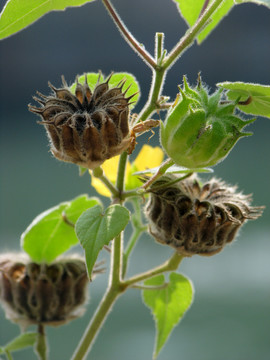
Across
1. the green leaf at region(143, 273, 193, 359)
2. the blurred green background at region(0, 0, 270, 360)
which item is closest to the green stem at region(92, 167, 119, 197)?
the green leaf at region(143, 273, 193, 359)

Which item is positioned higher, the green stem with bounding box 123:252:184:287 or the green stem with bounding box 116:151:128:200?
the green stem with bounding box 116:151:128:200

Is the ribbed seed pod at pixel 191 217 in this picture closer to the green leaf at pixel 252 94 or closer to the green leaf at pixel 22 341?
the green leaf at pixel 252 94

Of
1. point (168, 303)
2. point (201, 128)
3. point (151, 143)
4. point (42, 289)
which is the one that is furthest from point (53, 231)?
point (151, 143)

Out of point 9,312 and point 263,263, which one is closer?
point 9,312

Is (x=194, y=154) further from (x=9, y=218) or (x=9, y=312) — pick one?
(x=9, y=218)

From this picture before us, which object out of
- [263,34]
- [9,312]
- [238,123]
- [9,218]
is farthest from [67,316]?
[263,34]

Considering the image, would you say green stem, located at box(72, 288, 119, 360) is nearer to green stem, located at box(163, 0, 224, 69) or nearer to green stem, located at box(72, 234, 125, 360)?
green stem, located at box(72, 234, 125, 360)

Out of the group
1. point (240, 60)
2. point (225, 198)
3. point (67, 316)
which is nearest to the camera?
point (225, 198)
